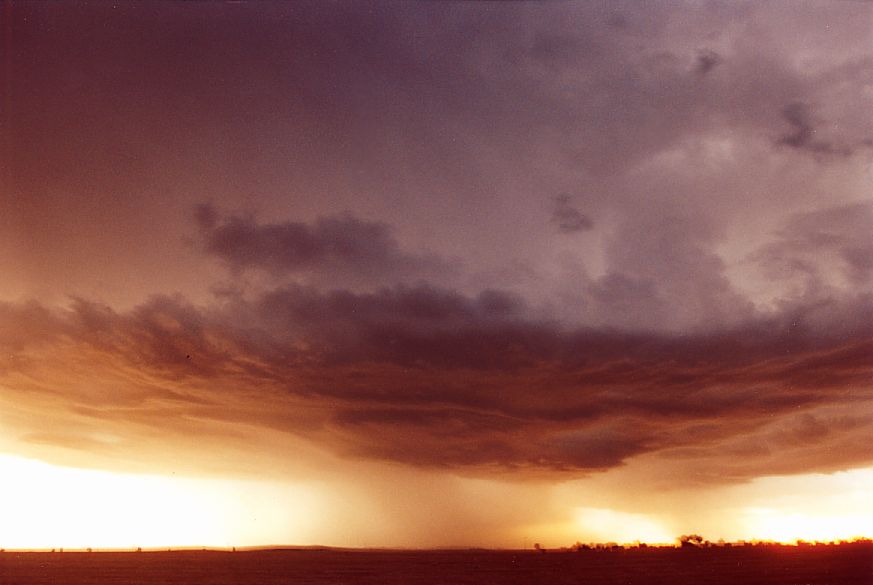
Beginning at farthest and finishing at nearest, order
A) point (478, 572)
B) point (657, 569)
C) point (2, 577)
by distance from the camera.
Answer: point (657, 569)
point (478, 572)
point (2, 577)

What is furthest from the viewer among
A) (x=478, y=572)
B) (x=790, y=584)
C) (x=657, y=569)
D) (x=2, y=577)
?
(x=657, y=569)

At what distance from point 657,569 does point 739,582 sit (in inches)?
999

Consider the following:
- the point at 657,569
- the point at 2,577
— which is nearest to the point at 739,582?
the point at 657,569

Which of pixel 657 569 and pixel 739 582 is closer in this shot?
pixel 739 582

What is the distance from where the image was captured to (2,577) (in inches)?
3410

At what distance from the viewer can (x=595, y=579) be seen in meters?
89.4

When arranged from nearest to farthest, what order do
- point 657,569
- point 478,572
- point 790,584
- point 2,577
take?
1. point 790,584
2. point 2,577
3. point 478,572
4. point 657,569

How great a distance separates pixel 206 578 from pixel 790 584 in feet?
230

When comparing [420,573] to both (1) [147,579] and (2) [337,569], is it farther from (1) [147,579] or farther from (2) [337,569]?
(1) [147,579]

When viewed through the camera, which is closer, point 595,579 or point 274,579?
point 274,579

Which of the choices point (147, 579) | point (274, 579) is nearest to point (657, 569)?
point (274, 579)

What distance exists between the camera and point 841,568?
10100 cm

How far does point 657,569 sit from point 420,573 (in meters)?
38.7

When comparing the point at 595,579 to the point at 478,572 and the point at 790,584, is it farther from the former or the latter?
the point at 790,584
